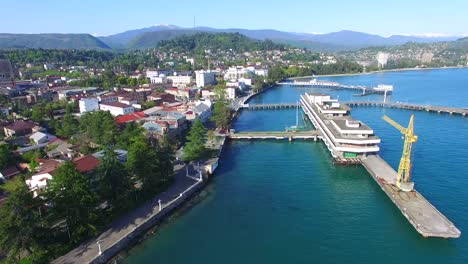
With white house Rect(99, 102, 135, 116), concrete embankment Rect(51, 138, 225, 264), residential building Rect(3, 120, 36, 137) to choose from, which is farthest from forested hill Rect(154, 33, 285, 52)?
concrete embankment Rect(51, 138, 225, 264)

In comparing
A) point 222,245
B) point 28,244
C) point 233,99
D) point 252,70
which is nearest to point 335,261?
point 222,245

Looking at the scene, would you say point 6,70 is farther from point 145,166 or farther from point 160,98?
point 145,166

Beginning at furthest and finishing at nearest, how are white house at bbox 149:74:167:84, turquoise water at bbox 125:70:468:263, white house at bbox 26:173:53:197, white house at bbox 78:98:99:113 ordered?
white house at bbox 149:74:167:84
white house at bbox 78:98:99:113
white house at bbox 26:173:53:197
turquoise water at bbox 125:70:468:263

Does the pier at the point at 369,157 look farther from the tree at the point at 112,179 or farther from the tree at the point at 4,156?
the tree at the point at 4,156

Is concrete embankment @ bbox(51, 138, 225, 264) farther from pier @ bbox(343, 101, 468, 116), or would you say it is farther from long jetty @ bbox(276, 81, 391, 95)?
long jetty @ bbox(276, 81, 391, 95)

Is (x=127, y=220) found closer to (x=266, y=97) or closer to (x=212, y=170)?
(x=212, y=170)

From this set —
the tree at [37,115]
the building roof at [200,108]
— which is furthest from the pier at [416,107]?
the tree at [37,115]
